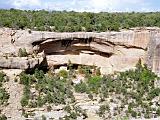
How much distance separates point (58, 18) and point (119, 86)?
11834 mm

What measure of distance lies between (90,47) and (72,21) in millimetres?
4523

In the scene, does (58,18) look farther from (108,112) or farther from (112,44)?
(108,112)

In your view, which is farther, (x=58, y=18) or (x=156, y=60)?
(x=58, y=18)

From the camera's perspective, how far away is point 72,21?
55.6m

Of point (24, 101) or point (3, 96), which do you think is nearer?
point (24, 101)

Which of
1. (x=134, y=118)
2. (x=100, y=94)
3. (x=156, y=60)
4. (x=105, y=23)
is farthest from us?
(x=105, y=23)

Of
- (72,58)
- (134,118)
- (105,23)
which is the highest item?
(105,23)

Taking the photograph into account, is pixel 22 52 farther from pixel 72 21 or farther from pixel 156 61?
pixel 156 61

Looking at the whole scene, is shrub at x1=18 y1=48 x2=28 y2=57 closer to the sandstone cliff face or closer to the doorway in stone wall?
the sandstone cliff face

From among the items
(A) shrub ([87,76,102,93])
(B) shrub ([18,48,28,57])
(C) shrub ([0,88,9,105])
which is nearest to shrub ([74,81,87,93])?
(A) shrub ([87,76,102,93])

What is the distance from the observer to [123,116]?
145 feet

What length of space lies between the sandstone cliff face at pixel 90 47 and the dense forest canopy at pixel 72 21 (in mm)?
1325

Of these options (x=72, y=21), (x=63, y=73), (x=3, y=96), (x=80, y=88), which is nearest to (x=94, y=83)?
(x=80, y=88)

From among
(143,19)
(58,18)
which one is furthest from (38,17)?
(143,19)
